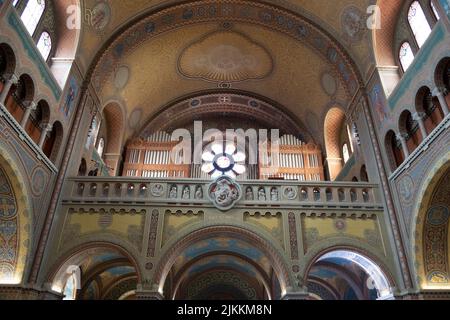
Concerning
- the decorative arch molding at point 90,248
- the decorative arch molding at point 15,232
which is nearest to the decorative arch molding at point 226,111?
the decorative arch molding at point 90,248

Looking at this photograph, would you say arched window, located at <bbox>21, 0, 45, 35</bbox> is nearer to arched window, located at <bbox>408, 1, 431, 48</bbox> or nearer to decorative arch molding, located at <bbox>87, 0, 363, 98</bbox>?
decorative arch molding, located at <bbox>87, 0, 363, 98</bbox>

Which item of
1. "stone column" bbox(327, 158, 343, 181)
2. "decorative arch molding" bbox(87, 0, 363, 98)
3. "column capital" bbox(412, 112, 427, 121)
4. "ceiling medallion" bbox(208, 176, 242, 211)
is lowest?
"ceiling medallion" bbox(208, 176, 242, 211)

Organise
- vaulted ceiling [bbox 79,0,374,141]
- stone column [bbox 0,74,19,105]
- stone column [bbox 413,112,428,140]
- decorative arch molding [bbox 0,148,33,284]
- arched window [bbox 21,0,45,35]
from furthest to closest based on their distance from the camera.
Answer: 1. vaulted ceiling [bbox 79,0,374,141]
2. arched window [bbox 21,0,45,35]
3. stone column [bbox 413,112,428,140]
4. decorative arch molding [bbox 0,148,33,284]
5. stone column [bbox 0,74,19,105]

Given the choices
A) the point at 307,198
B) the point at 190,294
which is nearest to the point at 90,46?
the point at 307,198

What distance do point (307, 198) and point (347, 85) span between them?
5.48 m

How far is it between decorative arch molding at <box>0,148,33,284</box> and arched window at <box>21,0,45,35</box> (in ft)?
15.6

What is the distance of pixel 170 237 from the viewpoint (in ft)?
37.9

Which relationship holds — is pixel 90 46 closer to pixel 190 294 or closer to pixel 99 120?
pixel 99 120

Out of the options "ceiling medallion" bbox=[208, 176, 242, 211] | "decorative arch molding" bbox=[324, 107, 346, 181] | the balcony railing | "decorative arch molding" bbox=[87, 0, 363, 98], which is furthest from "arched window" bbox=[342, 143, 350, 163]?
"ceiling medallion" bbox=[208, 176, 242, 211]

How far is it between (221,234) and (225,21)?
9.58m

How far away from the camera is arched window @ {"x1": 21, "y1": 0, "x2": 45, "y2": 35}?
10539mm

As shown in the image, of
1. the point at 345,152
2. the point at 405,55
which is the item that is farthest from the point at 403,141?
the point at 345,152

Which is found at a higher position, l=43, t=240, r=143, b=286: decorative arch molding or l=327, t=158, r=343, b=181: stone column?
l=327, t=158, r=343, b=181: stone column

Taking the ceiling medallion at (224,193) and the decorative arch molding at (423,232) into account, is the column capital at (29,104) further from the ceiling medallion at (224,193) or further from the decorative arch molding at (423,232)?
the decorative arch molding at (423,232)
